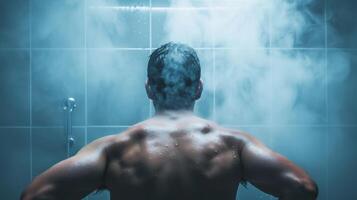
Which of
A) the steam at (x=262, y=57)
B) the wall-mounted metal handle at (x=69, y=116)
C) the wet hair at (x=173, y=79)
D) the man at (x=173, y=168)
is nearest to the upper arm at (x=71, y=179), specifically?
the man at (x=173, y=168)

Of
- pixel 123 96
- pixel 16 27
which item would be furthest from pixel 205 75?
pixel 16 27

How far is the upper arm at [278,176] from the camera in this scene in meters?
1.28

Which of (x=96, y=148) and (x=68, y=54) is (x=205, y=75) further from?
(x=96, y=148)

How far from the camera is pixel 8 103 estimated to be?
3.18 m

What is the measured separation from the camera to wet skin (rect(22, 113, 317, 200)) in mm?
1265

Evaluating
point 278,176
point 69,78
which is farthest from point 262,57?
point 278,176

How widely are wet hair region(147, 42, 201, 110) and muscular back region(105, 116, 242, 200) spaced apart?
12 centimetres

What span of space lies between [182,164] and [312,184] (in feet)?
1.37

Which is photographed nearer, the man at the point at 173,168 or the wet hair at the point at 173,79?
the man at the point at 173,168

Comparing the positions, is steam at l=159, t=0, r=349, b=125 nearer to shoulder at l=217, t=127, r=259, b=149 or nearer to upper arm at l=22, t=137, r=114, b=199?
shoulder at l=217, t=127, r=259, b=149

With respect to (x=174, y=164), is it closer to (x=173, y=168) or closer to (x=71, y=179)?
(x=173, y=168)

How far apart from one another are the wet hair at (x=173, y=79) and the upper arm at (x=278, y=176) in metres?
0.32

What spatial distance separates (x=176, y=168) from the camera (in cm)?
131

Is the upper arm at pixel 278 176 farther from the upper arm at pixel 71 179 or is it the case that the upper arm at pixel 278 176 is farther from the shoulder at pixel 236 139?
the upper arm at pixel 71 179
